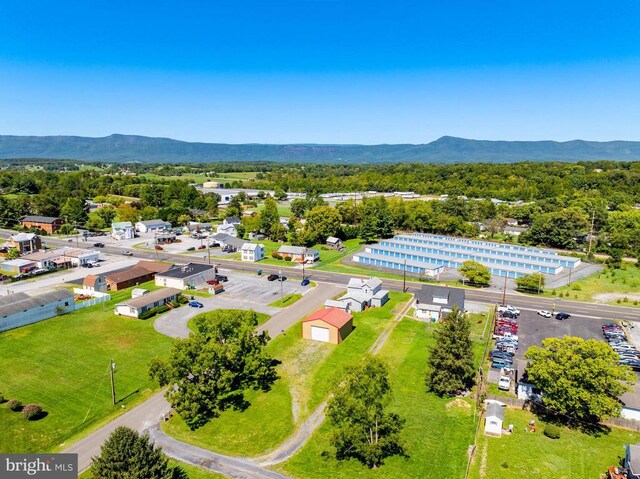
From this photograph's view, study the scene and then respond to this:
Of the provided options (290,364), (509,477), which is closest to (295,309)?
(290,364)

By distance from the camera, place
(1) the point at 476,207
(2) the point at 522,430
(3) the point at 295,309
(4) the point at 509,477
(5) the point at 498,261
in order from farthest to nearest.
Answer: (1) the point at 476,207 → (5) the point at 498,261 → (3) the point at 295,309 → (2) the point at 522,430 → (4) the point at 509,477

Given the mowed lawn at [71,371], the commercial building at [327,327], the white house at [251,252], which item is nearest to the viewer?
the mowed lawn at [71,371]

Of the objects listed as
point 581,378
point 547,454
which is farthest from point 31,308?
point 581,378

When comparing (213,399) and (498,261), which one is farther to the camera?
(498,261)

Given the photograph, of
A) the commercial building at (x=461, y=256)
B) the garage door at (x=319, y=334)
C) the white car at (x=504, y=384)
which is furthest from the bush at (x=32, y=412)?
the commercial building at (x=461, y=256)

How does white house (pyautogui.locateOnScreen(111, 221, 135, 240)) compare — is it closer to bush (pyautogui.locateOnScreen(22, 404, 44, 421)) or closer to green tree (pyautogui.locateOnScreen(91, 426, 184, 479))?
bush (pyautogui.locateOnScreen(22, 404, 44, 421))

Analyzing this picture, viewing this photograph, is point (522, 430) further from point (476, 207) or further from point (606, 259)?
point (476, 207)

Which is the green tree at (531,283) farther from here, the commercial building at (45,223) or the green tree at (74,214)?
the commercial building at (45,223)
